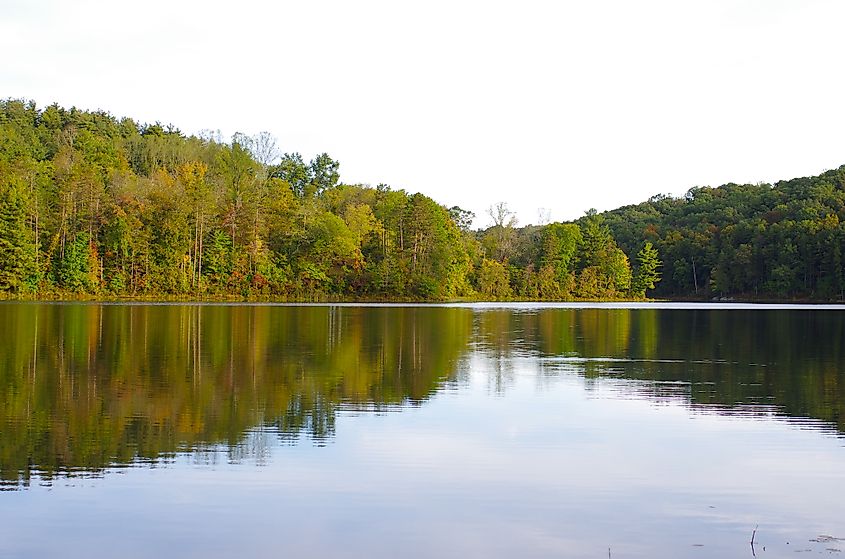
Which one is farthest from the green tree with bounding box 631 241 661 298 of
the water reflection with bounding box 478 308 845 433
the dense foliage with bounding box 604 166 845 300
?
the water reflection with bounding box 478 308 845 433

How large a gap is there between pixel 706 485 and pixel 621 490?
1062 mm

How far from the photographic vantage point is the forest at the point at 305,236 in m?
75.7

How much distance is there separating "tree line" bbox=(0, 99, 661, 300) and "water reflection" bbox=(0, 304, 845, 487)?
39.2 meters

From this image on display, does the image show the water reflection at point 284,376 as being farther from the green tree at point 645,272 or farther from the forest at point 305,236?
the green tree at point 645,272

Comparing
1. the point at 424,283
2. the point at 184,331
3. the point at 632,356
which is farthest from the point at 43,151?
the point at 632,356

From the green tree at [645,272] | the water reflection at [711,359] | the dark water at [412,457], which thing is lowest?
the dark water at [412,457]

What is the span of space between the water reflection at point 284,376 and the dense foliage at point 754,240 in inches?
3096

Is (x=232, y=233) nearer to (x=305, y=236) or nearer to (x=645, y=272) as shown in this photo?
(x=305, y=236)

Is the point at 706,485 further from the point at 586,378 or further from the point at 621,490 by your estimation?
the point at 586,378

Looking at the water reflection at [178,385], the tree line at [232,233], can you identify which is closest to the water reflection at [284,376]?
the water reflection at [178,385]

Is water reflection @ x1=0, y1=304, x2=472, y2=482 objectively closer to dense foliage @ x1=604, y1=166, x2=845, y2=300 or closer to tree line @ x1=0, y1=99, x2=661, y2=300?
tree line @ x1=0, y1=99, x2=661, y2=300

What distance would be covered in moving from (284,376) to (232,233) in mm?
68730

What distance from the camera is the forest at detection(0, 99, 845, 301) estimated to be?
75688 millimetres

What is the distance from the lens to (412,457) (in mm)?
11398
